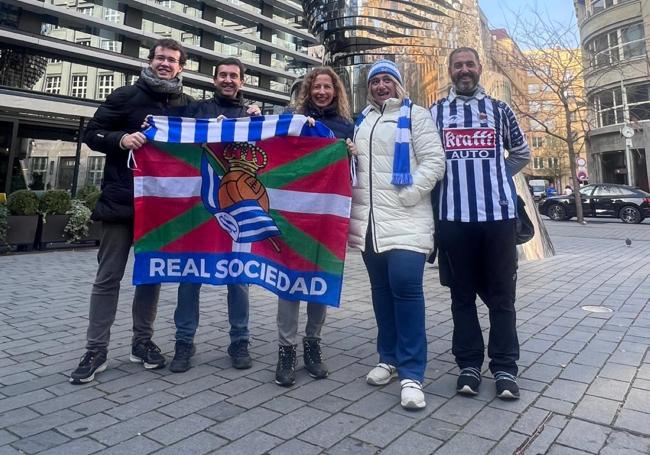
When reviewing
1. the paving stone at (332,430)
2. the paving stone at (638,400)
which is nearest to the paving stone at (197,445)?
Answer: the paving stone at (332,430)

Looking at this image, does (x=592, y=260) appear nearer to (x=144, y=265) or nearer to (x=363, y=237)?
(x=363, y=237)

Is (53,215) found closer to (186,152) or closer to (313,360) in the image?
(186,152)

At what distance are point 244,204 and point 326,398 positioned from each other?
1.55 m

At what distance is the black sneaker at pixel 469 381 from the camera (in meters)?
3.03

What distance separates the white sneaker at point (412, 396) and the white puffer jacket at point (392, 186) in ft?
2.83

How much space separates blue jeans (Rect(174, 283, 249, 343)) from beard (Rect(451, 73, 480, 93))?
2.16m

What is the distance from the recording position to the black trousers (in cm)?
311

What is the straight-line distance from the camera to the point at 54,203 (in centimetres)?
1077

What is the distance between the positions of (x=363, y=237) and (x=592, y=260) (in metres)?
8.18

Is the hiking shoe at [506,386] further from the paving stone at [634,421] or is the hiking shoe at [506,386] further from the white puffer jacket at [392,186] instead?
the white puffer jacket at [392,186]

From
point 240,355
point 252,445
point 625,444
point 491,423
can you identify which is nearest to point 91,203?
point 240,355

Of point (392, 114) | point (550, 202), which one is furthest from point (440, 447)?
point (550, 202)

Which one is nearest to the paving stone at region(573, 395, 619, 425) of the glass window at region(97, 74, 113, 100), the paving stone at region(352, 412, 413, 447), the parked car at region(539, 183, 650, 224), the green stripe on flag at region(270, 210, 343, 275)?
the paving stone at region(352, 412, 413, 447)

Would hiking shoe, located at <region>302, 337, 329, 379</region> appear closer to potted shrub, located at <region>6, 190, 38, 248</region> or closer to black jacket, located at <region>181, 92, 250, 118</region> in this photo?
black jacket, located at <region>181, 92, 250, 118</region>
